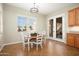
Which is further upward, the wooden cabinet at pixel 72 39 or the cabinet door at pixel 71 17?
the cabinet door at pixel 71 17

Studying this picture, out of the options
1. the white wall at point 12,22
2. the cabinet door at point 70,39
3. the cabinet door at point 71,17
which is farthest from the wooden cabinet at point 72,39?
the white wall at point 12,22

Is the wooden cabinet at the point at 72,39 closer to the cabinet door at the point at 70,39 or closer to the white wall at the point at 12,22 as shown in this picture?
the cabinet door at the point at 70,39

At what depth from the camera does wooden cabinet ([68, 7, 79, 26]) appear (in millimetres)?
2339

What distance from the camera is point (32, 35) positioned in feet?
7.75

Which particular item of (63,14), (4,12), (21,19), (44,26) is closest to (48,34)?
(44,26)

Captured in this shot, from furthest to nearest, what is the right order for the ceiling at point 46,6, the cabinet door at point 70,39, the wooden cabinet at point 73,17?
the cabinet door at point 70,39 → the wooden cabinet at point 73,17 → the ceiling at point 46,6

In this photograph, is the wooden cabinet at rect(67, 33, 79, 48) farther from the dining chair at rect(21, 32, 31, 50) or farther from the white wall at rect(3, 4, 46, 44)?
the dining chair at rect(21, 32, 31, 50)

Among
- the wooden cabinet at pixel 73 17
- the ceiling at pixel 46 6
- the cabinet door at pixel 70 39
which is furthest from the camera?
the cabinet door at pixel 70 39

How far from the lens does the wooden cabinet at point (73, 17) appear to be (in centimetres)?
234

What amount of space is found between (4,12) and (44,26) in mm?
1024

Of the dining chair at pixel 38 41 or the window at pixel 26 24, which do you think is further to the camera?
the dining chair at pixel 38 41

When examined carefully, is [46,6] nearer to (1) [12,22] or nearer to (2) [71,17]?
(2) [71,17]

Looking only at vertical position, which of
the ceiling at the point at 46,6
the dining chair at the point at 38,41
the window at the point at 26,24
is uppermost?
the ceiling at the point at 46,6

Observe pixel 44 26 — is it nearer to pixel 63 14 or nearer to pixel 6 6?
pixel 63 14
